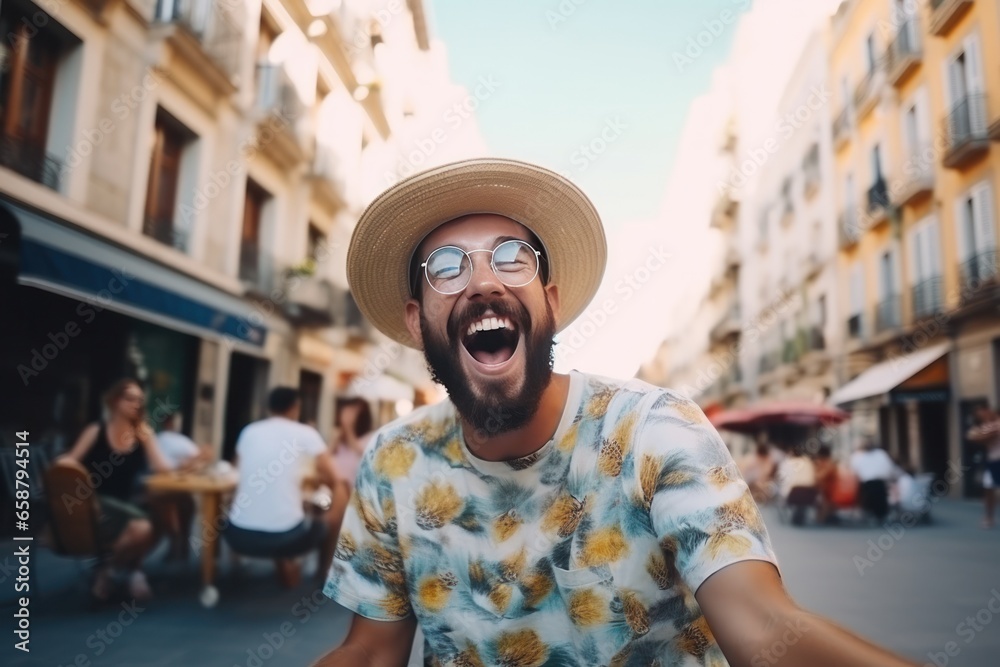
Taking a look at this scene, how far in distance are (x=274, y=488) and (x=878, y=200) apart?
1869 centimetres

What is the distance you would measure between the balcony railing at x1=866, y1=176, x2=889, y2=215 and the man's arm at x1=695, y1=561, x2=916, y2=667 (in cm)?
2044

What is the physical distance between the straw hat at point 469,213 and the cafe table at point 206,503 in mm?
3646

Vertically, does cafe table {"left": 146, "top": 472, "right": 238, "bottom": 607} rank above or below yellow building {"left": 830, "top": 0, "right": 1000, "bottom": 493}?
below

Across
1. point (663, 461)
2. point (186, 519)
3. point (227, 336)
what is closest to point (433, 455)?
point (663, 461)

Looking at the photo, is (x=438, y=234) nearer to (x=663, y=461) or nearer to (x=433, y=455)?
(x=433, y=455)

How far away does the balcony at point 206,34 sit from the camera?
920cm

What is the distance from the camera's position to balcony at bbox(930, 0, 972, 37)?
1414 centimetres

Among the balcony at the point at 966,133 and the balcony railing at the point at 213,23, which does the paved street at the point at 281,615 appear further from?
the balcony at the point at 966,133

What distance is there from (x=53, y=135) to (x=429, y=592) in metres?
7.64

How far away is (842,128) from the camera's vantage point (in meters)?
22.1

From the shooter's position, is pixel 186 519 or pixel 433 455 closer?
pixel 433 455

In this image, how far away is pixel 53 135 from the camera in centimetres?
748

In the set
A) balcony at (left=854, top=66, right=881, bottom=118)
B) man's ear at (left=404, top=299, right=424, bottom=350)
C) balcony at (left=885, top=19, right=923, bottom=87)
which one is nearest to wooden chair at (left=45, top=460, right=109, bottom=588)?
man's ear at (left=404, top=299, right=424, bottom=350)

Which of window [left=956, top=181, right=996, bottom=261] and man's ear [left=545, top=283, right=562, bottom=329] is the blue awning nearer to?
man's ear [left=545, top=283, right=562, bottom=329]
